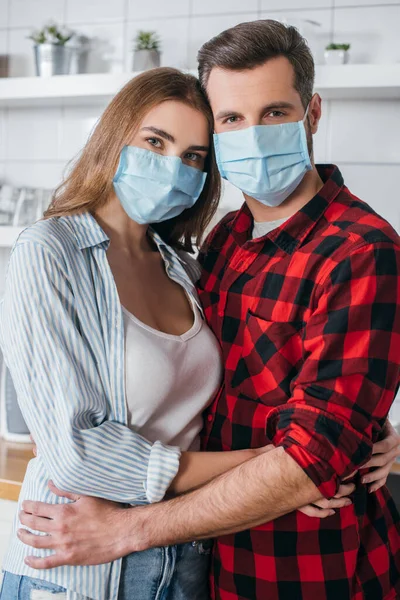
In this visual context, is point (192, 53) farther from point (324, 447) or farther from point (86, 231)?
point (324, 447)

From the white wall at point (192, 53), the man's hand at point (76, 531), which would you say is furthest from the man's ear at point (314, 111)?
the white wall at point (192, 53)

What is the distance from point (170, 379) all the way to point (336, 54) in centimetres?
124

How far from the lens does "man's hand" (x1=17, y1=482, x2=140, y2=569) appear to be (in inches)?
39.6

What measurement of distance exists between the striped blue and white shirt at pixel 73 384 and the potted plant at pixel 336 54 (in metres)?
1.17

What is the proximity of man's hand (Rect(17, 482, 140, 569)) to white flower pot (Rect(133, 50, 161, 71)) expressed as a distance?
1408 millimetres

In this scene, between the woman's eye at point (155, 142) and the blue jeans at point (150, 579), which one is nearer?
the blue jeans at point (150, 579)

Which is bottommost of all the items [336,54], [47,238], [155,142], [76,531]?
[76,531]

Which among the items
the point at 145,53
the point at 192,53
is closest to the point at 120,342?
the point at 145,53

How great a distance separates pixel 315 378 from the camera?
95cm

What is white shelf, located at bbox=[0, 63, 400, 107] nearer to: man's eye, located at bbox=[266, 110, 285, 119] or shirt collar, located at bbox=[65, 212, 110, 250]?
man's eye, located at bbox=[266, 110, 285, 119]

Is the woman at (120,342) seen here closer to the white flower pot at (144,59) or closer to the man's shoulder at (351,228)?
the man's shoulder at (351,228)

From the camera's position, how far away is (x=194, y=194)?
48.5 inches

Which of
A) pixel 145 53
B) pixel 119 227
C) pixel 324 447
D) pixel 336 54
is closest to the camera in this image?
pixel 324 447

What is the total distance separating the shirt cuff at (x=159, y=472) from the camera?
39.3 inches
